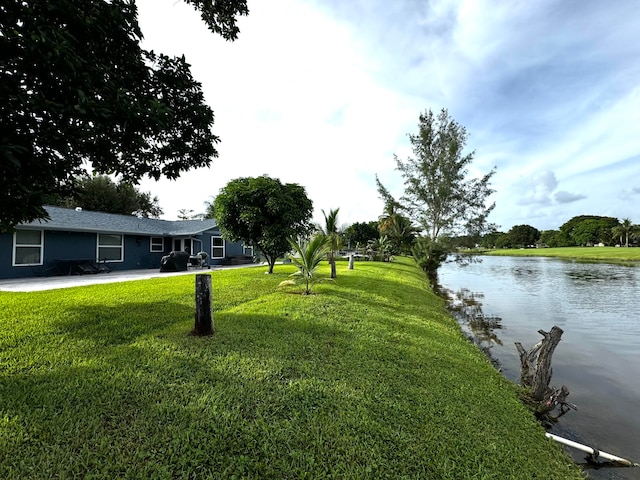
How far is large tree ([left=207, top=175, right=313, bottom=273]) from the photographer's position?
11.9m

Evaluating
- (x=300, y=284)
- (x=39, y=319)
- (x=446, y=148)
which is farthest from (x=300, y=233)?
(x=446, y=148)

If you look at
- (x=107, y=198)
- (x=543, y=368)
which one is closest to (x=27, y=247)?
(x=543, y=368)

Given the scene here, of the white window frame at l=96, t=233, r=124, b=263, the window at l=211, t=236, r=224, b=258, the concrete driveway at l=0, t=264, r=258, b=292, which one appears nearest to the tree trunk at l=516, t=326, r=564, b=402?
the concrete driveway at l=0, t=264, r=258, b=292

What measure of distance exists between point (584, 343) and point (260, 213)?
36.4ft

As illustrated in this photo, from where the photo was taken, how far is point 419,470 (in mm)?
2387

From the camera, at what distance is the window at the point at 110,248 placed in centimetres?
1538

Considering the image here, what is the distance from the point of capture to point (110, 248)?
1582cm

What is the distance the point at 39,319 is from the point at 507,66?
1397 centimetres

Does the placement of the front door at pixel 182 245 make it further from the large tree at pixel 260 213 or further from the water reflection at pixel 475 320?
the water reflection at pixel 475 320

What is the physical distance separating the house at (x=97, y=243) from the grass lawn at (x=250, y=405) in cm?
930

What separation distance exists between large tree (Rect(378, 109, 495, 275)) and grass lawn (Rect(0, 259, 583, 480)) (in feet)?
54.3

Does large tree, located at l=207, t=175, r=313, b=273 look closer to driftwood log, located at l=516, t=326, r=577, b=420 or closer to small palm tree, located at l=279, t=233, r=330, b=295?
small palm tree, located at l=279, t=233, r=330, b=295

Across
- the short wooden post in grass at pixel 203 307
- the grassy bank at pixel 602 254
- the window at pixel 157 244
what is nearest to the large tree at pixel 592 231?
the grassy bank at pixel 602 254

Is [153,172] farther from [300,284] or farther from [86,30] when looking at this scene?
[300,284]
